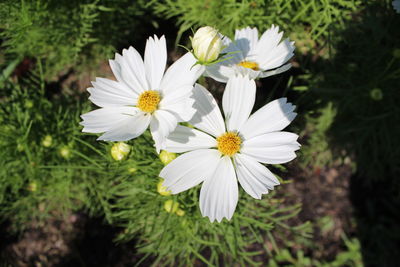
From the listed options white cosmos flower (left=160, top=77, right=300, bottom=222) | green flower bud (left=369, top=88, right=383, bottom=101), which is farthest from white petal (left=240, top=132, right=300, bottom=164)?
green flower bud (left=369, top=88, right=383, bottom=101)

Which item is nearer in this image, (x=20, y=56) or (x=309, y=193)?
(x=20, y=56)

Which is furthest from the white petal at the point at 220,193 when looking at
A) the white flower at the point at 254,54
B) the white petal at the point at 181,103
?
the white flower at the point at 254,54

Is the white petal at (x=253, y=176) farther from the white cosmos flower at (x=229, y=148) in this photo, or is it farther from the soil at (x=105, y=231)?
the soil at (x=105, y=231)

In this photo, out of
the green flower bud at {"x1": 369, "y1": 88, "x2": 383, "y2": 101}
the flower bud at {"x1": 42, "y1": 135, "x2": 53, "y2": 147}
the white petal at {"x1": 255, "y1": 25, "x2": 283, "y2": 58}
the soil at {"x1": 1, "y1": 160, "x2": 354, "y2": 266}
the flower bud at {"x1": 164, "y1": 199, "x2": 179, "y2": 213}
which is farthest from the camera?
the soil at {"x1": 1, "y1": 160, "x2": 354, "y2": 266}

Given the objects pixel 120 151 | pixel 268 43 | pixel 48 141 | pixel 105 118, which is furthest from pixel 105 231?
pixel 268 43

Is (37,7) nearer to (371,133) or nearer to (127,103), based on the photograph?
(127,103)

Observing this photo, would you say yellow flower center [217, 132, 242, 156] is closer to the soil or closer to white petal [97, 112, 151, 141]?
white petal [97, 112, 151, 141]

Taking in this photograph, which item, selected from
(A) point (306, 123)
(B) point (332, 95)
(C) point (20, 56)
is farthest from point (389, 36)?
(C) point (20, 56)
